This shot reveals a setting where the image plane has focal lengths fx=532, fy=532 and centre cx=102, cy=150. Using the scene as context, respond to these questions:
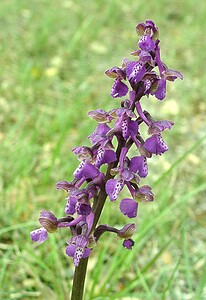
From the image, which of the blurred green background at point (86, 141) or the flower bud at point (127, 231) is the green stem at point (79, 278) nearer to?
the flower bud at point (127, 231)

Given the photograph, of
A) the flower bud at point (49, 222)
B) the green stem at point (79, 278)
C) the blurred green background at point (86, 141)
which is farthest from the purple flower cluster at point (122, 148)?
the blurred green background at point (86, 141)

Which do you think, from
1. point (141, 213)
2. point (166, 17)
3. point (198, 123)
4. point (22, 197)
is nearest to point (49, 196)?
point (22, 197)

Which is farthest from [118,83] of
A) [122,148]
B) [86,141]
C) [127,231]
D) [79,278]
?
[86,141]

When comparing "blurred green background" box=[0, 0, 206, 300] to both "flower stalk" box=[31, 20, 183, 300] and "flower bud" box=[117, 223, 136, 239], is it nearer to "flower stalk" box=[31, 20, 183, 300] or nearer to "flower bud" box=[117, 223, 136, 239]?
"flower bud" box=[117, 223, 136, 239]

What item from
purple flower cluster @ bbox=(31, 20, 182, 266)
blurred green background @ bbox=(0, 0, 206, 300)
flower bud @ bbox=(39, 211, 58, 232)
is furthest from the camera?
blurred green background @ bbox=(0, 0, 206, 300)

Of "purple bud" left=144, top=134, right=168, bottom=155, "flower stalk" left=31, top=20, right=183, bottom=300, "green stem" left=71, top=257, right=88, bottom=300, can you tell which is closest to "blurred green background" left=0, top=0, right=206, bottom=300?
"green stem" left=71, top=257, right=88, bottom=300

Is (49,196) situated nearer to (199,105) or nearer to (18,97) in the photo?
(18,97)

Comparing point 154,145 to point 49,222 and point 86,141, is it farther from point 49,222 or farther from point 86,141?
point 86,141
